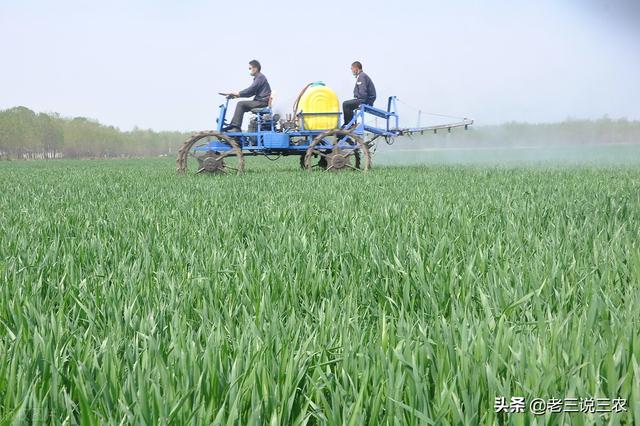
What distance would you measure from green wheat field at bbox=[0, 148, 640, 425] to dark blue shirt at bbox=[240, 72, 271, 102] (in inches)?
251

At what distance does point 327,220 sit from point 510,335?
271 centimetres

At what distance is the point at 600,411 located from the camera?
96cm

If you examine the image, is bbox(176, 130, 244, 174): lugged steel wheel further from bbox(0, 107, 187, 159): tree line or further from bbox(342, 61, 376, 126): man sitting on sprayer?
bbox(0, 107, 187, 159): tree line

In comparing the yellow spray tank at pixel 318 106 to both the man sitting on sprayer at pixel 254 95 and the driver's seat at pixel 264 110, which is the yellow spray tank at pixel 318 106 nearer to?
the driver's seat at pixel 264 110

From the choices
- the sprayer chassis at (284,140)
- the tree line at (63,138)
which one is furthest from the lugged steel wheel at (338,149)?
the tree line at (63,138)

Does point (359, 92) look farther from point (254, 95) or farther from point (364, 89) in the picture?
point (254, 95)

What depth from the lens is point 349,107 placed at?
1091cm

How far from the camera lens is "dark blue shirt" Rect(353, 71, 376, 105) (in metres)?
10.8

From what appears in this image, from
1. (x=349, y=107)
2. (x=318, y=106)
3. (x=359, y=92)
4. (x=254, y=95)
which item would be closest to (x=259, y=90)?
(x=254, y=95)

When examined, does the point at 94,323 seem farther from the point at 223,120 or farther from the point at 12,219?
the point at 223,120

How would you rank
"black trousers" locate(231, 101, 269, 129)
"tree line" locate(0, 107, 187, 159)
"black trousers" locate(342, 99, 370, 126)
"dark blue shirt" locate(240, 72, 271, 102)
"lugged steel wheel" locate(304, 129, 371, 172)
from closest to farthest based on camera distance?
"dark blue shirt" locate(240, 72, 271, 102), "black trousers" locate(231, 101, 269, 129), "lugged steel wheel" locate(304, 129, 371, 172), "black trousers" locate(342, 99, 370, 126), "tree line" locate(0, 107, 187, 159)

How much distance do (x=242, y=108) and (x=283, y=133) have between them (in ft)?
3.19

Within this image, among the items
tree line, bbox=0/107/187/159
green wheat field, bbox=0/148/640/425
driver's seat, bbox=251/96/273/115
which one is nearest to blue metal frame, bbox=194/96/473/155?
driver's seat, bbox=251/96/273/115

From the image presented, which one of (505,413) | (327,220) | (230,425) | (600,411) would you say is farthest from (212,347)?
(327,220)
